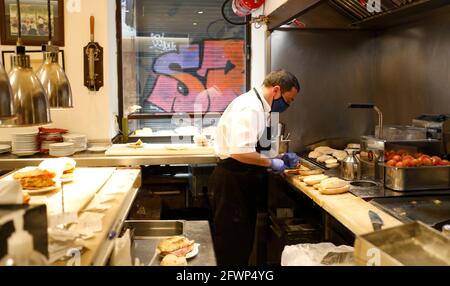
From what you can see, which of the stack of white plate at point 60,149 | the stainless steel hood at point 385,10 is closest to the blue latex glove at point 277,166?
the stainless steel hood at point 385,10

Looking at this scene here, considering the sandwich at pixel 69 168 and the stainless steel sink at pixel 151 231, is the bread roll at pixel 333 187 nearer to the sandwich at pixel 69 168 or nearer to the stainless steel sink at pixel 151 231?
the stainless steel sink at pixel 151 231

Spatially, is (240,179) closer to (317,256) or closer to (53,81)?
(317,256)

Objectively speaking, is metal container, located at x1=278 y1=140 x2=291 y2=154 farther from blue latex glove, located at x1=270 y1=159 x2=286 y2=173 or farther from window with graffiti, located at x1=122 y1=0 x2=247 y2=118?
window with graffiti, located at x1=122 y1=0 x2=247 y2=118

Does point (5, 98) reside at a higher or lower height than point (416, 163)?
higher

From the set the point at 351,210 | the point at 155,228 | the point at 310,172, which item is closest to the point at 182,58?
the point at 310,172

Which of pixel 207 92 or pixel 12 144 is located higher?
pixel 207 92

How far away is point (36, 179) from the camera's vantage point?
216 cm

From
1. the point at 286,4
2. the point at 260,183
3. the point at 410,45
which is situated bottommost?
the point at 260,183

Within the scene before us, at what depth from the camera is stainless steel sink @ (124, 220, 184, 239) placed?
2383 millimetres

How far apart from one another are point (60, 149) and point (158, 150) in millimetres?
805

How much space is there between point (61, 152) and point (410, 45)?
2.99 metres

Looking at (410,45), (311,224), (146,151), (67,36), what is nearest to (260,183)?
(311,224)
